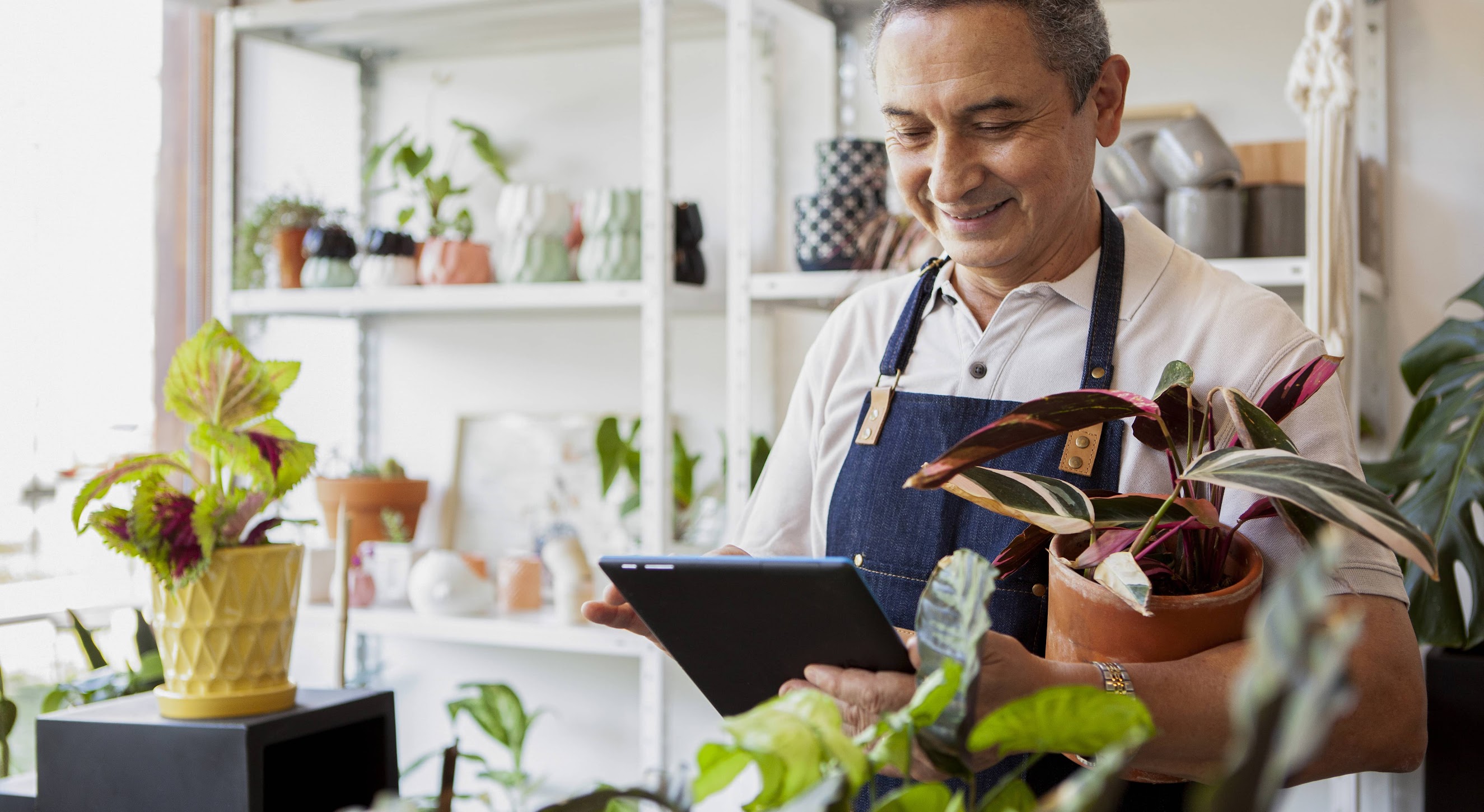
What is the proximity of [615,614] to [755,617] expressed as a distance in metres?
0.26

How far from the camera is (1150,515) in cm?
84

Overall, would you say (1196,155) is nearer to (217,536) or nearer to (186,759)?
(217,536)

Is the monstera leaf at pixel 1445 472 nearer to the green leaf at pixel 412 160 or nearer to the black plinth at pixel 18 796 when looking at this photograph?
the black plinth at pixel 18 796

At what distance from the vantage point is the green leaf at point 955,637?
18.1 inches

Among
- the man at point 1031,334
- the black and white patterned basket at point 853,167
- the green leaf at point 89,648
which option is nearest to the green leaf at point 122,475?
the green leaf at point 89,648

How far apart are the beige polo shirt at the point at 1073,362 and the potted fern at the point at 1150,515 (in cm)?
10

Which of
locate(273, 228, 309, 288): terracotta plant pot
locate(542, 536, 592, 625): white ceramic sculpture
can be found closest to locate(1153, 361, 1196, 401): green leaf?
locate(542, 536, 592, 625): white ceramic sculpture

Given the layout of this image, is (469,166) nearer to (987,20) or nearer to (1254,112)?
(1254,112)

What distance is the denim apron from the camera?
3.63ft

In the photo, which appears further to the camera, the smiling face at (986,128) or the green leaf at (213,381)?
the green leaf at (213,381)

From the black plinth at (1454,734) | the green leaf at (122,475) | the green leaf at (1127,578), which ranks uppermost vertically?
the green leaf at (122,475)

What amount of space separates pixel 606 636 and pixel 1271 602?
1.97 meters

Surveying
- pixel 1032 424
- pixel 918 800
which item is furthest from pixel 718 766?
pixel 1032 424

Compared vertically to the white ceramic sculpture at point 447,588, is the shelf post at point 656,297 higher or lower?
higher
